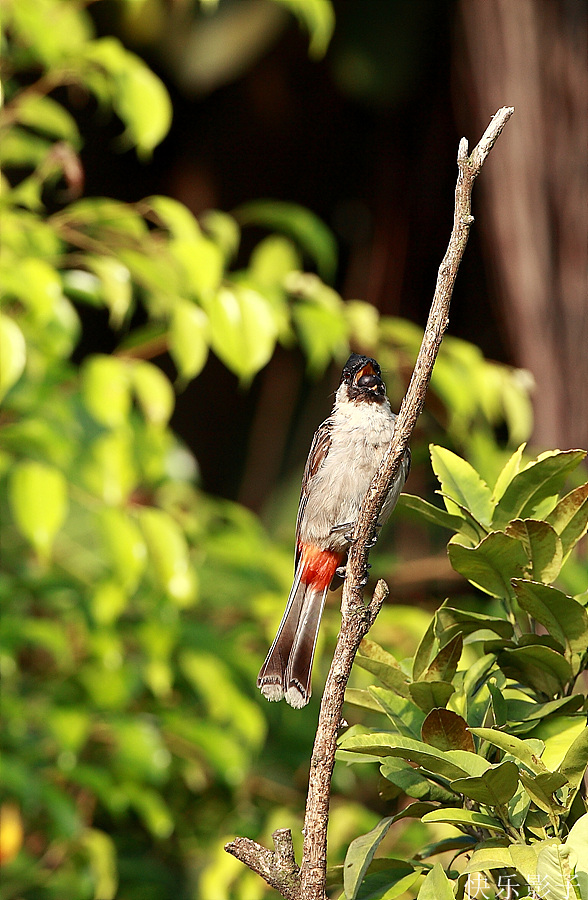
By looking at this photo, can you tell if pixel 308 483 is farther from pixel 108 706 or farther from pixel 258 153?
pixel 258 153

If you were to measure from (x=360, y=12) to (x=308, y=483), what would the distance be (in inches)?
142

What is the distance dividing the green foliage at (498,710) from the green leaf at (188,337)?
3.58 ft

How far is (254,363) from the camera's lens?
2572mm

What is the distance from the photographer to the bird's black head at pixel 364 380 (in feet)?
8.34

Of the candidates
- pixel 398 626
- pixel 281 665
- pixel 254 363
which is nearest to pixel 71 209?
pixel 254 363

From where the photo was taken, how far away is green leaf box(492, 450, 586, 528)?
4.62 ft

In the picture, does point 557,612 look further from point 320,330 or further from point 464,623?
point 320,330

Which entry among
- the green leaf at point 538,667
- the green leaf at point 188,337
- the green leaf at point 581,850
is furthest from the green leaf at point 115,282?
the green leaf at point 581,850

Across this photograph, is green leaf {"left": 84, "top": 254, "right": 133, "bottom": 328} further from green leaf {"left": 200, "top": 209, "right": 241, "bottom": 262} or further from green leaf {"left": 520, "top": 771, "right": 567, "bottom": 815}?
green leaf {"left": 520, "top": 771, "right": 567, "bottom": 815}

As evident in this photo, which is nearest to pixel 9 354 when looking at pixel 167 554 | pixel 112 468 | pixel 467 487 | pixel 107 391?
pixel 107 391

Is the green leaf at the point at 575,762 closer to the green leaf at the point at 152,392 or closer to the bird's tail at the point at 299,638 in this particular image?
the bird's tail at the point at 299,638

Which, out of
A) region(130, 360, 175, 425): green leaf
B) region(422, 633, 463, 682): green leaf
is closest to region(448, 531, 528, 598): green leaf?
region(422, 633, 463, 682): green leaf

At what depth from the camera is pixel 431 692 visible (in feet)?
4.46

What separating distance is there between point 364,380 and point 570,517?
115cm
